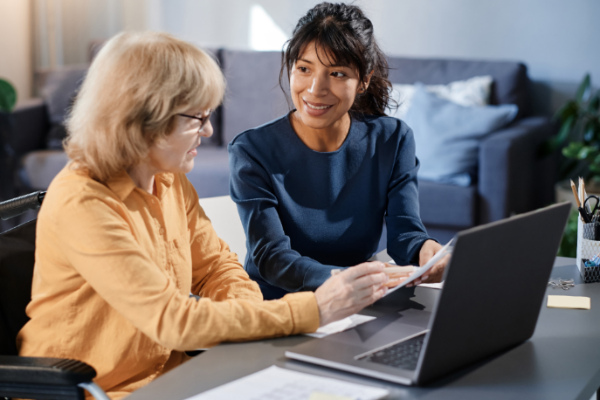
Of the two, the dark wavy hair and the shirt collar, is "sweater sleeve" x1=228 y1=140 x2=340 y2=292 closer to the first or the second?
the dark wavy hair

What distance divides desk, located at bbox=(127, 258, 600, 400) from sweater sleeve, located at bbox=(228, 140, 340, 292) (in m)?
0.34

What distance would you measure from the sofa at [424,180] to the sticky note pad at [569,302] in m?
2.00

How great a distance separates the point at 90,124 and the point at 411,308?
615 mm

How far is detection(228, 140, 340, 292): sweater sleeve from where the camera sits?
1.51m

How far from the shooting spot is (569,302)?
1.38 m

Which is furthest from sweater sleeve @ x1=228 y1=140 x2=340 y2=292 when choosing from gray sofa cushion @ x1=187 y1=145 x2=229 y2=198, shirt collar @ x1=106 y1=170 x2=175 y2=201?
gray sofa cushion @ x1=187 y1=145 x2=229 y2=198

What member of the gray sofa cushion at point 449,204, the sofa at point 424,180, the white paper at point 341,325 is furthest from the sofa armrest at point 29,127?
the white paper at point 341,325

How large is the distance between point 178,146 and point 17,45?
404 cm

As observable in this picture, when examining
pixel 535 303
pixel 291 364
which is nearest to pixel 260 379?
pixel 291 364

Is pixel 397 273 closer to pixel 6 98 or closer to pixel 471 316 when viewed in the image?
pixel 471 316

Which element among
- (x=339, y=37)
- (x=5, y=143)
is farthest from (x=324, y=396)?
(x=5, y=143)

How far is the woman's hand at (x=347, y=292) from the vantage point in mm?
1183

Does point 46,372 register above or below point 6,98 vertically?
above

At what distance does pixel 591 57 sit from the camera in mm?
3928
